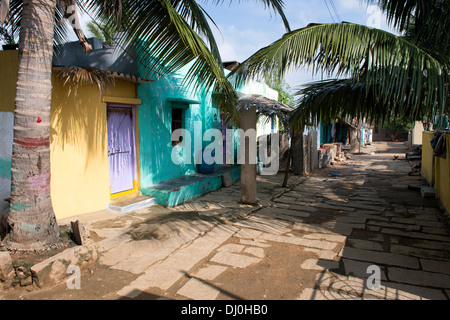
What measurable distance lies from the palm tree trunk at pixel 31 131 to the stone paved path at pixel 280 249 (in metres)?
1.05

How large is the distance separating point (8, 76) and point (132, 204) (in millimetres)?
3128

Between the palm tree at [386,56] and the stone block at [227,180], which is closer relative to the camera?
the palm tree at [386,56]

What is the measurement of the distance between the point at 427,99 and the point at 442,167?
3807 mm

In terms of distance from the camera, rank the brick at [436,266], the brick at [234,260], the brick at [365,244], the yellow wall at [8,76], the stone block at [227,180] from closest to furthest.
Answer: the brick at [436,266]
the brick at [234,260]
the brick at [365,244]
the yellow wall at [8,76]
the stone block at [227,180]

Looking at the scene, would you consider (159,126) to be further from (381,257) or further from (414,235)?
(414,235)

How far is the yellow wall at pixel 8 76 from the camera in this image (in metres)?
5.04

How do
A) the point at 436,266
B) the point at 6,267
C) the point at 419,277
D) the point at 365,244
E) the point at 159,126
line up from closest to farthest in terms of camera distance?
the point at 6,267 → the point at 419,277 → the point at 436,266 → the point at 365,244 → the point at 159,126

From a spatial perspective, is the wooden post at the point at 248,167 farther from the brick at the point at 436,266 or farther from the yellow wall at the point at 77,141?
the brick at the point at 436,266

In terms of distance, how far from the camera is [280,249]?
Answer: 15.8 ft

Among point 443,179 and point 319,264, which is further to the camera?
point 443,179
